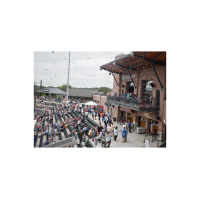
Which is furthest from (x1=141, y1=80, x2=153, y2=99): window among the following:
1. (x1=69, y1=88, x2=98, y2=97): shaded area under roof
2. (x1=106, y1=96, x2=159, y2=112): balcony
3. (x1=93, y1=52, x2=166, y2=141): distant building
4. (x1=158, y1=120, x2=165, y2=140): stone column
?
(x1=69, y1=88, x2=98, y2=97): shaded area under roof

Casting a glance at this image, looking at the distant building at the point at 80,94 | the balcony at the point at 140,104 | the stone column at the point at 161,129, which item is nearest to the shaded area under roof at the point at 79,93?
the distant building at the point at 80,94

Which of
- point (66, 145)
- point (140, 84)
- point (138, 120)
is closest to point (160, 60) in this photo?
point (140, 84)

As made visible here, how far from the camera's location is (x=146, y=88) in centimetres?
1020

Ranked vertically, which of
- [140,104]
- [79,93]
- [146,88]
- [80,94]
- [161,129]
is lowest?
[161,129]

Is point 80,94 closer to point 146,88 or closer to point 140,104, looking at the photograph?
point 146,88

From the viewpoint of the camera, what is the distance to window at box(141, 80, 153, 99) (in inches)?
386

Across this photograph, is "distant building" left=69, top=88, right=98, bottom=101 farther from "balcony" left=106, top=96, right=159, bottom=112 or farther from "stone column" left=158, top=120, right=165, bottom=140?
"stone column" left=158, top=120, right=165, bottom=140

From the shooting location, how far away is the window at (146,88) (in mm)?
9809

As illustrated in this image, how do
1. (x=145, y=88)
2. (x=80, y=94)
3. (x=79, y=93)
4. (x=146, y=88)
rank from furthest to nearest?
1. (x=79, y=93)
2. (x=80, y=94)
3. (x=145, y=88)
4. (x=146, y=88)

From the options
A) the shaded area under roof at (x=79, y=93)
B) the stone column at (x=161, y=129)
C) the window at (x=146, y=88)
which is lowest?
the stone column at (x=161, y=129)

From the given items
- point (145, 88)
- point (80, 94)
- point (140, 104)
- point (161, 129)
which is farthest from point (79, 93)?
point (161, 129)

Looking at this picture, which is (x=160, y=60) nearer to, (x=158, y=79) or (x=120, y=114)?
(x=158, y=79)

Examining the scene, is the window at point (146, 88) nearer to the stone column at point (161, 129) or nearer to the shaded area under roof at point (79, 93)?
the stone column at point (161, 129)

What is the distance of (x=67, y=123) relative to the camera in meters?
10.4
